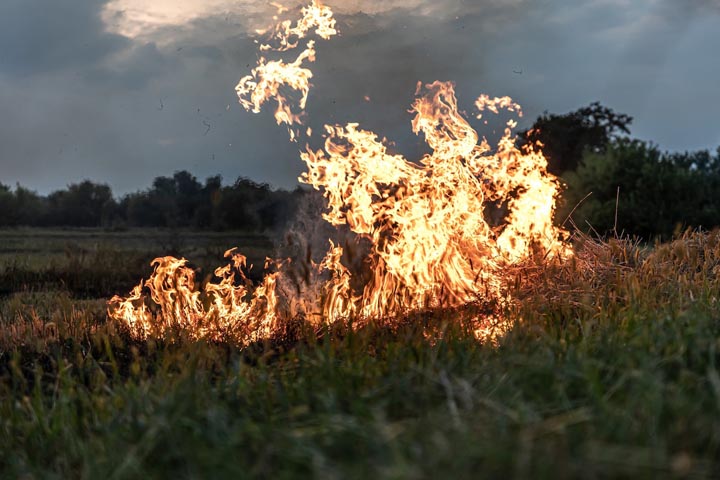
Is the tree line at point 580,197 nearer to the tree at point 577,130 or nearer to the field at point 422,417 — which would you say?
the tree at point 577,130

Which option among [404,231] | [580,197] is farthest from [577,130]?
[404,231]

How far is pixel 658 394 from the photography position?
3.73 m

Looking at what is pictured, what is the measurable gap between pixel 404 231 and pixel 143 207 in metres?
33.2

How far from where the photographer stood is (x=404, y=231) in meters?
9.97

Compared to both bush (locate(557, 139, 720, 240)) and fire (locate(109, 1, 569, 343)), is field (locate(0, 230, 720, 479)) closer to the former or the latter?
fire (locate(109, 1, 569, 343))

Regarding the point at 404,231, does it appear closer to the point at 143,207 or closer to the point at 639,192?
the point at 639,192

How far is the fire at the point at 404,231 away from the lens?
973 centimetres

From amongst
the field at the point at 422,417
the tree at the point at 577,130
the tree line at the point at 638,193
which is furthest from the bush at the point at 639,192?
the field at the point at 422,417

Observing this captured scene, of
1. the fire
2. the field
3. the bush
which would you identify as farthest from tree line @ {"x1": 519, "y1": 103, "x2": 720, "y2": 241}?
the field

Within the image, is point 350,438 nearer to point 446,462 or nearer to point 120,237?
point 446,462

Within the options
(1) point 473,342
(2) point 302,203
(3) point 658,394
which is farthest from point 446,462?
(2) point 302,203

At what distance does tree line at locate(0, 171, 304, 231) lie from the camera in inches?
1261

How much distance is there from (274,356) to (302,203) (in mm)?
4329

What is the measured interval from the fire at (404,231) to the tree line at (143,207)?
733 inches
